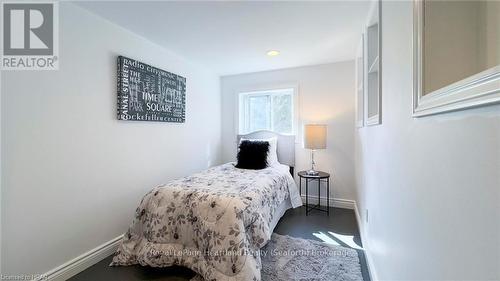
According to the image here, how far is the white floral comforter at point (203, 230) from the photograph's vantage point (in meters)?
1.64

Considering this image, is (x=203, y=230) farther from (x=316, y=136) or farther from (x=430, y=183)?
(x=316, y=136)

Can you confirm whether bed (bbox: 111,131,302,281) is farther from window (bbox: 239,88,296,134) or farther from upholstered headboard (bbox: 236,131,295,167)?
window (bbox: 239,88,296,134)

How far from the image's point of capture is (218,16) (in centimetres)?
207

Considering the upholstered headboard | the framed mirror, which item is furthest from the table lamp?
the framed mirror

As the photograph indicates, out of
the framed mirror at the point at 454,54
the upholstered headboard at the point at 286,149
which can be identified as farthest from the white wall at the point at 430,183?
the upholstered headboard at the point at 286,149

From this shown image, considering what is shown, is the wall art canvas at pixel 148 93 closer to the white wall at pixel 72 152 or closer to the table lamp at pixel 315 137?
the white wall at pixel 72 152

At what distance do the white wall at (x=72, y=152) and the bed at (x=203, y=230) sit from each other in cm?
45

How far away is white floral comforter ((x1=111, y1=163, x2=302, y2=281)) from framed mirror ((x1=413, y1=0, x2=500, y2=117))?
1375 mm

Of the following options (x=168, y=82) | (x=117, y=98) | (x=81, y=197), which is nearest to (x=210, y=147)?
(x=168, y=82)

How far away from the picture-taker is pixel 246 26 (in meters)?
2.27

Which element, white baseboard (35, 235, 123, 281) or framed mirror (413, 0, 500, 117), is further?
white baseboard (35, 235, 123, 281)

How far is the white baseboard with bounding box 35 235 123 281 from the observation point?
68.8 inches

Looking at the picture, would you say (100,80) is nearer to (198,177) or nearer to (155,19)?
(155,19)

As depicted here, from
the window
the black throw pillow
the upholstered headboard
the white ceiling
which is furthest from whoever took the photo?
the window
